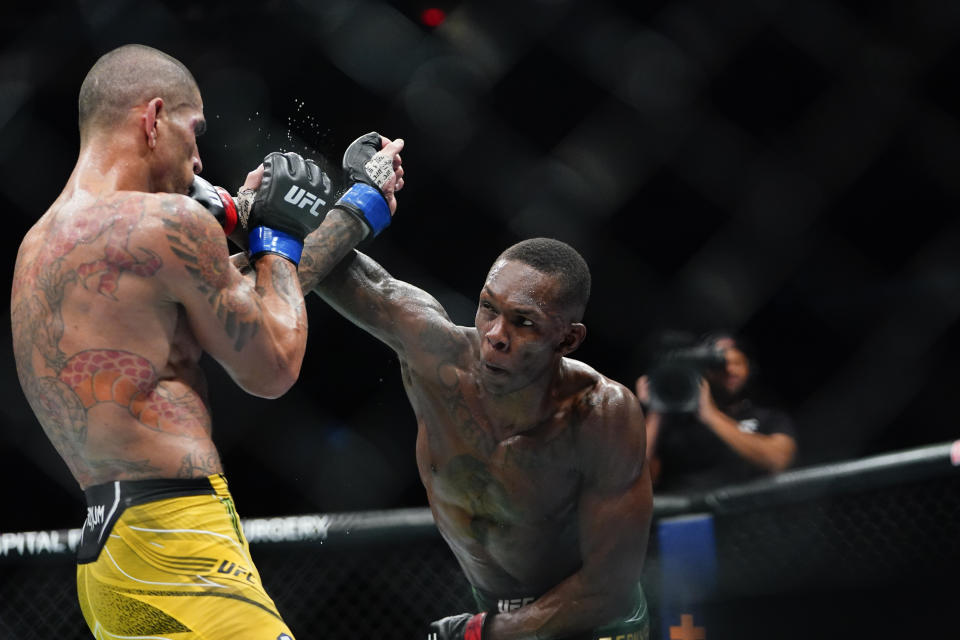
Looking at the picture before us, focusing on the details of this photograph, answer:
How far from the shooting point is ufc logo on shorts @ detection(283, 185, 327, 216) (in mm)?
1830

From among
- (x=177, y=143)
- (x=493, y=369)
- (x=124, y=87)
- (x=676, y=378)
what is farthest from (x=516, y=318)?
(x=676, y=378)

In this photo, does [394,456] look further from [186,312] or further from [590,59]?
[186,312]

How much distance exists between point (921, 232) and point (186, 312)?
3647 millimetres

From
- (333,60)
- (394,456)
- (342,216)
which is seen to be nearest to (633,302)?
(394,456)

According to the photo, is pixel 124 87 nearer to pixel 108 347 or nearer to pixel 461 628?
pixel 108 347

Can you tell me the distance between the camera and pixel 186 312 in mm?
1631

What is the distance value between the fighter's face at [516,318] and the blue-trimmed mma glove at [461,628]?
0.53m

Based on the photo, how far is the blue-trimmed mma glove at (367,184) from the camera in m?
2.04

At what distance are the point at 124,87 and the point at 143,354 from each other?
44cm

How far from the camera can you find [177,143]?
169 centimetres

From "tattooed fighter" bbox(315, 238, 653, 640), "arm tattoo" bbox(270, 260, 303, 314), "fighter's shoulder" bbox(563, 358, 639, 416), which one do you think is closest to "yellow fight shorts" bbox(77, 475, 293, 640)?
"arm tattoo" bbox(270, 260, 303, 314)

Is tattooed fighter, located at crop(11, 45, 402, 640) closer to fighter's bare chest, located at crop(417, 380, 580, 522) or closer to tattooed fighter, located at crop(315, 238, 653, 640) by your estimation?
tattooed fighter, located at crop(315, 238, 653, 640)

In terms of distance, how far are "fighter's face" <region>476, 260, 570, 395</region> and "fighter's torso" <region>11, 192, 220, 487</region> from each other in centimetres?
67

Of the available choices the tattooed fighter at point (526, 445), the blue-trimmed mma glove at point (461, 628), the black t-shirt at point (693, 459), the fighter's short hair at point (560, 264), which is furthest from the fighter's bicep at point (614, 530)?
the black t-shirt at point (693, 459)
